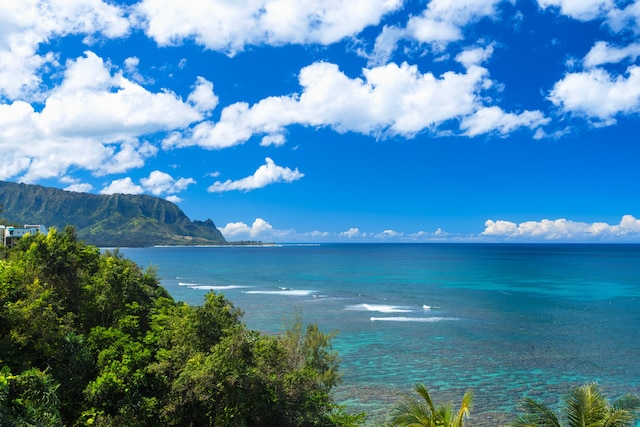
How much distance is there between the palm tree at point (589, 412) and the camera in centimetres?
1467

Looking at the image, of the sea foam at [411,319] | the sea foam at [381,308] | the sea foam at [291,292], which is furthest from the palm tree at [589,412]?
the sea foam at [291,292]

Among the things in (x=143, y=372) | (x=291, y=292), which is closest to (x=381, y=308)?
(x=291, y=292)

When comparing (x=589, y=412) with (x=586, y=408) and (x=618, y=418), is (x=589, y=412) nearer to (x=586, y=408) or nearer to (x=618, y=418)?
(x=586, y=408)

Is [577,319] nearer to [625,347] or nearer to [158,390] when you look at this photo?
[625,347]

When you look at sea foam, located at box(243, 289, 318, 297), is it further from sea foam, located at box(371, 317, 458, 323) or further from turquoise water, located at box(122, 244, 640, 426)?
sea foam, located at box(371, 317, 458, 323)

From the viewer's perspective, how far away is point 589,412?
15.2 m

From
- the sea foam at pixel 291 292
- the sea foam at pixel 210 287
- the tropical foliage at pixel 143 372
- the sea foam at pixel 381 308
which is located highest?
the tropical foliage at pixel 143 372

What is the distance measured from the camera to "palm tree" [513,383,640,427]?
14.7m

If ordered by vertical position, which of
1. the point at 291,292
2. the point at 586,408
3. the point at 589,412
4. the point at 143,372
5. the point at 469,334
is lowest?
the point at 291,292

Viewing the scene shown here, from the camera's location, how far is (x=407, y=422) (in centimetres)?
1614

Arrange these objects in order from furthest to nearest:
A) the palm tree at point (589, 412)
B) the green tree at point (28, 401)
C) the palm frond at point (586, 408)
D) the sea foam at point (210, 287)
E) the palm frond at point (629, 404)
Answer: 1. the sea foam at point (210, 287)
2. the palm frond at point (586, 408)
3. the palm frond at point (629, 404)
4. the palm tree at point (589, 412)
5. the green tree at point (28, 401)

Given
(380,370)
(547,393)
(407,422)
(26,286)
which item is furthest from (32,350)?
(547,393)

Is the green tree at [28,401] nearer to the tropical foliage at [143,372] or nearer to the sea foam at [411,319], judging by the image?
the tropical foliage at [143,372]

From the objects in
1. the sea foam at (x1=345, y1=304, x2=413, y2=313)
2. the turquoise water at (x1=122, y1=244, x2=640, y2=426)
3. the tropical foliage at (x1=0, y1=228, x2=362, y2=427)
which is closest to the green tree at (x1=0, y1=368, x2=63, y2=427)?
the tropical foliage at (x1=0, y1=228, x2=362, y2=427)
